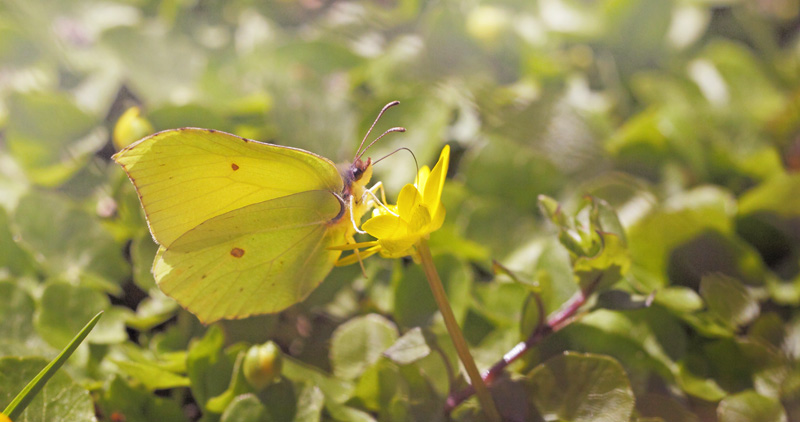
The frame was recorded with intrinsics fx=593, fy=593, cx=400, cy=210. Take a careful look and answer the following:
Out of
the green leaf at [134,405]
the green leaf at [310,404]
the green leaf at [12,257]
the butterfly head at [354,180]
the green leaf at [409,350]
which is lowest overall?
the green leaf at [134,405]

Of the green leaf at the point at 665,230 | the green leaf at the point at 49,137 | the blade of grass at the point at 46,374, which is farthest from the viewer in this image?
the green leaf at the point at 49,137

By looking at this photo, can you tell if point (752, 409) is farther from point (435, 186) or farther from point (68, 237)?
point (68, 237)

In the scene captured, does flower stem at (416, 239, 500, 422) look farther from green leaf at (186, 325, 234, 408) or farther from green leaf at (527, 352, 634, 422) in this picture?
green leaf at (186, 325, 234, 408)

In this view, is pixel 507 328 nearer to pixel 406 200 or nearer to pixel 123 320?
pixel 406 200

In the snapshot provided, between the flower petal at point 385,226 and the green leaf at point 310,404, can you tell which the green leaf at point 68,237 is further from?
the flower petal at point 385,226

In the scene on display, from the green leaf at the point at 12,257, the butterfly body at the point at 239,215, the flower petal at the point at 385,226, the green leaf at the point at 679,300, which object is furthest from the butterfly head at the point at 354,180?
the green leaf at the point at 12,257
